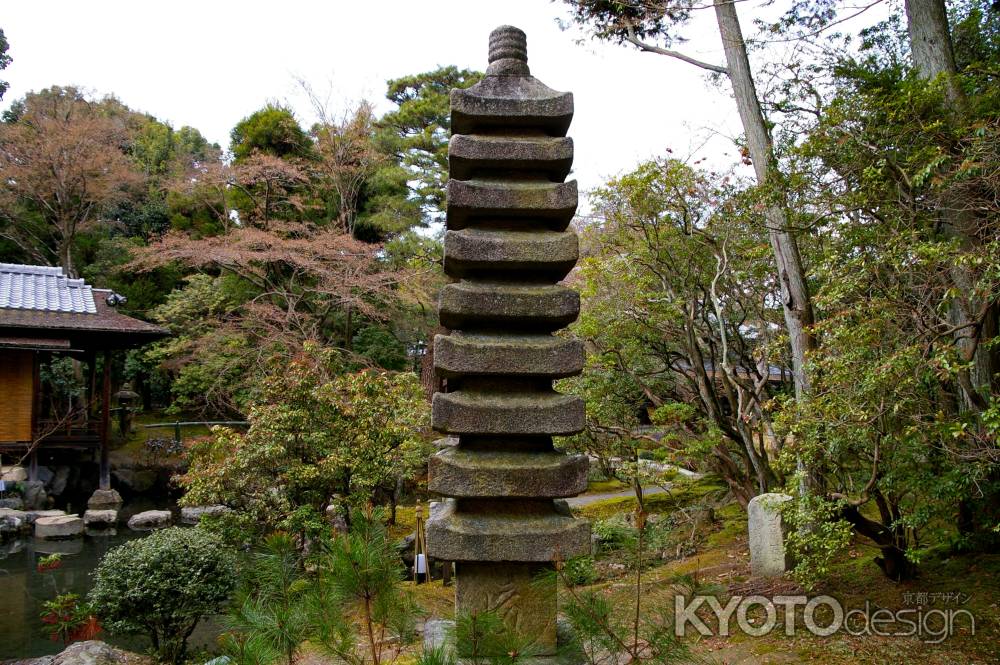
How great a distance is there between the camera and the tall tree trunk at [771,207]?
311 inches

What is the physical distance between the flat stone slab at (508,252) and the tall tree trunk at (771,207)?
412 centimetres

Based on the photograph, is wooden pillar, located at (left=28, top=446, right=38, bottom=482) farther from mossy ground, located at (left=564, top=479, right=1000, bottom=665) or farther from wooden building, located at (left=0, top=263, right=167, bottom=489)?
mossy ground, located at (left=564, top=479, right=1000, bottom=665)

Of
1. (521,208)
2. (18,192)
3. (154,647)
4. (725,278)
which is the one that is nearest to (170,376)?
(18,192)

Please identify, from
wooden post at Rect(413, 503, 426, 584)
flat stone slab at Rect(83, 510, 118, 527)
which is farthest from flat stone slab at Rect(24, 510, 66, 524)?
wooden post at Rect(413, 503, 426, 584)

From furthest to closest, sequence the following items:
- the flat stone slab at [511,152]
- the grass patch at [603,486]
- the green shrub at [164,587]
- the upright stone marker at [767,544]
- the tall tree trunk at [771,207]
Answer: the grass patch at [603,486]
the tall tree trunk at [771,207]
the upright stone marker at [767,544]
the green shrub at [164,587]
the flat stone slab at [511,152]

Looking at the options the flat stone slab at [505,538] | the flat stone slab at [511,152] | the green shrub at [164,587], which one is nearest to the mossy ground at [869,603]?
the flat stone slab at [505,538]

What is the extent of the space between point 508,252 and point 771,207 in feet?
14.8

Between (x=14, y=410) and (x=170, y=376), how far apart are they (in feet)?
24.4

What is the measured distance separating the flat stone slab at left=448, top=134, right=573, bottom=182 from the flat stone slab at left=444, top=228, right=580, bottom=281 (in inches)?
16.8

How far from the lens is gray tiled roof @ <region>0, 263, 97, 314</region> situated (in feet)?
53.4

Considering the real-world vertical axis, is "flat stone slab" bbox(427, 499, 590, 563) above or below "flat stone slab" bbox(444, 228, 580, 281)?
below

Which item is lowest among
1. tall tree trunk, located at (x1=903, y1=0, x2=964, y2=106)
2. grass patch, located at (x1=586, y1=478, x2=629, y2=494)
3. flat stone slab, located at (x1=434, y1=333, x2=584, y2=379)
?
grass patch, located at (x1=586, y1=478, x2=629, y2=494)

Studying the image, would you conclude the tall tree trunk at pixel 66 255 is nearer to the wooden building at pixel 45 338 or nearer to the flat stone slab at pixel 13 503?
the wooden building at pixel 45 338

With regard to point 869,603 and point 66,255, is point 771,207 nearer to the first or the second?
point 869,603
